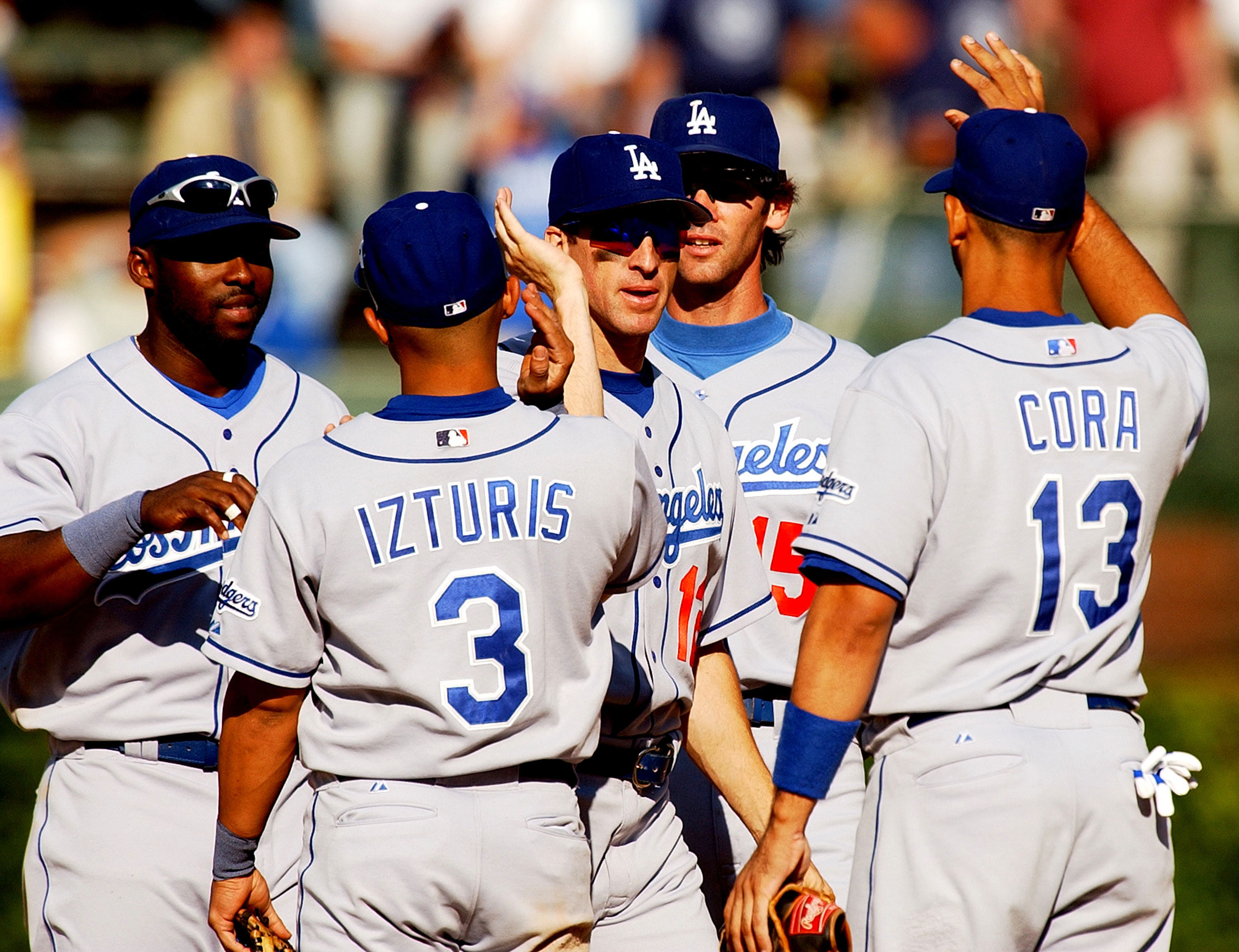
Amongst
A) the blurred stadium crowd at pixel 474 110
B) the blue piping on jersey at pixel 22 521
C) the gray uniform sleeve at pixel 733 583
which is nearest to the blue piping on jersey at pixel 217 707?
the blue piping on jersey at pixel 22 521

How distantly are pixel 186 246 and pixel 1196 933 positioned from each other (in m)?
4.32

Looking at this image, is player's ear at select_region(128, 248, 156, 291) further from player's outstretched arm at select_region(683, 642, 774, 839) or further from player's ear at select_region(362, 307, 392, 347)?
player's outstretched arm at select_region(683, 642, 774, 839)

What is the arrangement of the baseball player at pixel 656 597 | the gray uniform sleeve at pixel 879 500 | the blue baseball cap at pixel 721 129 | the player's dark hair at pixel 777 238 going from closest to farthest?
1. the gray uniform sleeve at pixel 879 500
2. the baseball player at pixel 656 597
3. the blue baseball cap at pixel 721 129
4. the player's dark hair at pixel 777 238

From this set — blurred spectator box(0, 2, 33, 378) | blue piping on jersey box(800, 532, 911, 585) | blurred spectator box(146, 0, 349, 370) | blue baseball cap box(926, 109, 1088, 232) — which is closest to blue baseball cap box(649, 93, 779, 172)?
blue baseball cap box(926, 109, 1088, 232)

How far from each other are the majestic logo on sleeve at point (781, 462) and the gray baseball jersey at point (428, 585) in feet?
3.77

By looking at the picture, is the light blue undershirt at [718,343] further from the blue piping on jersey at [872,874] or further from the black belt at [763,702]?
the blue piping on jersey at [872,874]

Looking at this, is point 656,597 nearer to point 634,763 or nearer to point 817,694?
point 634,763

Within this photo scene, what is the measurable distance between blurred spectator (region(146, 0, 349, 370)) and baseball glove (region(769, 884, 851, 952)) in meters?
6.20

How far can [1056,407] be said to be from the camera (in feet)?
9.73

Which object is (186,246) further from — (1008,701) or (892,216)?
(892,216)

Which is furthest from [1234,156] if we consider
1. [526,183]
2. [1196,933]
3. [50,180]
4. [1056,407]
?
[1056,407]

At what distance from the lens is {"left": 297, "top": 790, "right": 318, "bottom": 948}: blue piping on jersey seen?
279 centimetres

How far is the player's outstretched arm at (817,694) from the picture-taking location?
114 inches

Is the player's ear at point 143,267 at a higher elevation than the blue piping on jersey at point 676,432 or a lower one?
higher
